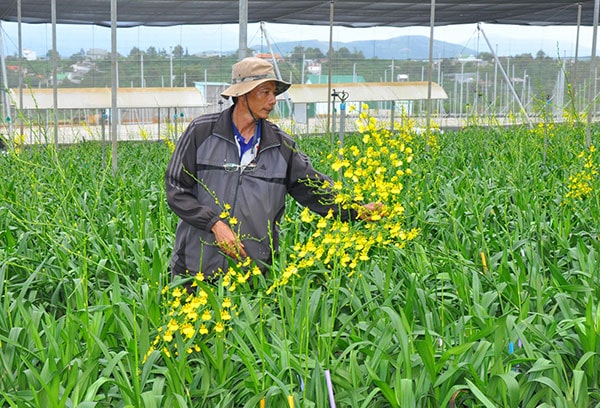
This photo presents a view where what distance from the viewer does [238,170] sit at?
274 centimetres

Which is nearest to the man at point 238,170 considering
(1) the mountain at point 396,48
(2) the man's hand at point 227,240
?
(2) the man's hand at point 227,240

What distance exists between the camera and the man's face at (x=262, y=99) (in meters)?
2.68

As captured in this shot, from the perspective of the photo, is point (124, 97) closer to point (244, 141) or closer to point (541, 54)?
point (541, 54)

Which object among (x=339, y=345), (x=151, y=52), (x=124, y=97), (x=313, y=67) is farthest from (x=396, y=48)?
(x=339, y=345)

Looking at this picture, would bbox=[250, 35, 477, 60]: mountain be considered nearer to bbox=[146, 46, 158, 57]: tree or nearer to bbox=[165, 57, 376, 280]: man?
bbox=[146, 46, 158, 57]: tree

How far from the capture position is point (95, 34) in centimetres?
1659

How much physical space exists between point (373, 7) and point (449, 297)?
40.2ft

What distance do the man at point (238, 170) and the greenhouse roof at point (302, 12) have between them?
10.5m

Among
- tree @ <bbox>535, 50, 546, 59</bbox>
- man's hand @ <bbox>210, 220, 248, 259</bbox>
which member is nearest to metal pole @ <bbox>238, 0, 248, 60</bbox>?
man's hand @ <bbox>210, 220, 248, 259</bbox>

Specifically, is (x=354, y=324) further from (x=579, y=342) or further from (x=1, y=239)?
(x=1, y=239)

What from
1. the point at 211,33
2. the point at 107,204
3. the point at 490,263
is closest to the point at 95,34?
the point at 211,33

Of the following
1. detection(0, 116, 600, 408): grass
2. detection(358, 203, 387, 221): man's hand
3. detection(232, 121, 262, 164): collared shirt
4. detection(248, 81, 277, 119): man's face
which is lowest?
detection(0, 116, 600, 408): grass

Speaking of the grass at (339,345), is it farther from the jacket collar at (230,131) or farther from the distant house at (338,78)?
the distant house at (338,78)

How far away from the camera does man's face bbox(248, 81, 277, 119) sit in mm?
2676
